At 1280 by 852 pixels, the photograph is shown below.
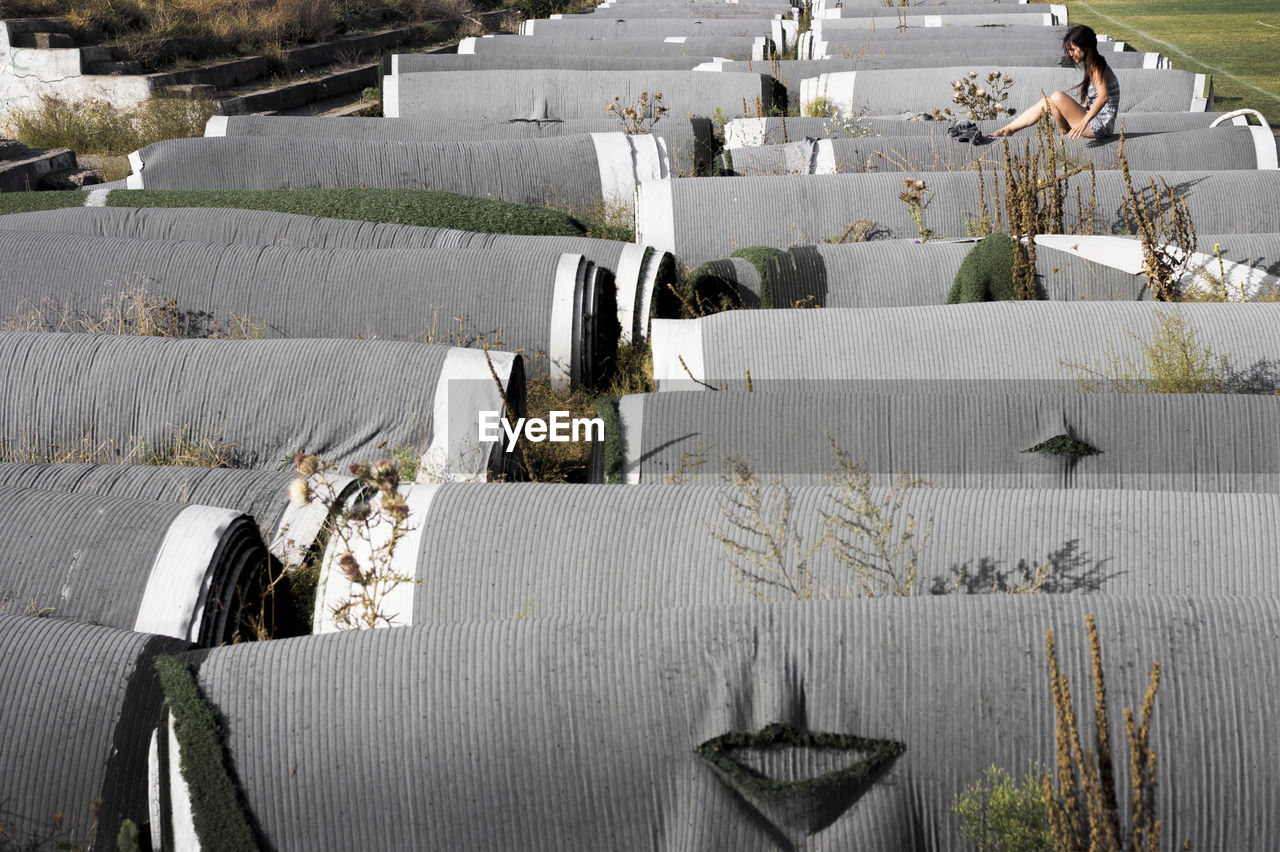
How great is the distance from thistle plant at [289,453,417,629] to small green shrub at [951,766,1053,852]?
1.37m

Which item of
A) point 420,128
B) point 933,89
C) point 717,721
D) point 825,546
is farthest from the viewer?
point 933,89

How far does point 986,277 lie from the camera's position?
465cm

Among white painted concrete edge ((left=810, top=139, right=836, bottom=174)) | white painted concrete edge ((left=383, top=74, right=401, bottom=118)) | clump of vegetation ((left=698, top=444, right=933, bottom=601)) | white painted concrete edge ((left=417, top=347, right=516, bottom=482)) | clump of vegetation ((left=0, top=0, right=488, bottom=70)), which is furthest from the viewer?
clump of vegetation ((left=0, top=0, right=488, bottom=70))

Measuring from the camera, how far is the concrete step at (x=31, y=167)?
9062mm

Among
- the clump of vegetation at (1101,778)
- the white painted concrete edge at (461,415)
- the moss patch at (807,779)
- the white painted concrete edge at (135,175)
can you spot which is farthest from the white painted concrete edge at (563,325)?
the white painted concrete edge at (135,175)

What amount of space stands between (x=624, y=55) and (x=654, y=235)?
6871mm

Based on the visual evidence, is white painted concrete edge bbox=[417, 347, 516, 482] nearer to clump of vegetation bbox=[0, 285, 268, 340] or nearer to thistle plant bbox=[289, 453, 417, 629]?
thistle plant bbox=[289, 453, 417, 629]

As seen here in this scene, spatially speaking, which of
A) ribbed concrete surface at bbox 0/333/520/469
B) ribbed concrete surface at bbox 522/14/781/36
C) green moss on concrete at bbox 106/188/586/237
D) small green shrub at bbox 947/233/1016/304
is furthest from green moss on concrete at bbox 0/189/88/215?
ribbed concrete surface at bbox 522/14/781/36

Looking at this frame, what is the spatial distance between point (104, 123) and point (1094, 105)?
9615 millimetres

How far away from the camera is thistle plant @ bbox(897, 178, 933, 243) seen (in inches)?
217

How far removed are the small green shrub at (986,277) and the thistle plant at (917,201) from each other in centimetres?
81

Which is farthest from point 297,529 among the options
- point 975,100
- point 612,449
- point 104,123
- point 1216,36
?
point 1216,36

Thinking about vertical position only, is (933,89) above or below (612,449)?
above

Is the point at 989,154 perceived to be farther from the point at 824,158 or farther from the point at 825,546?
the point at 825,546
